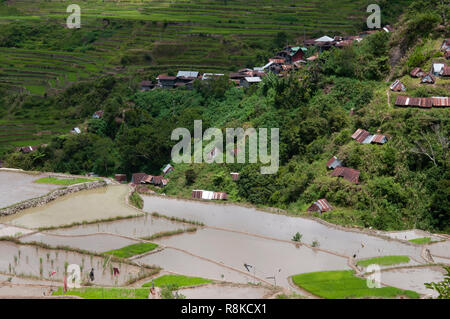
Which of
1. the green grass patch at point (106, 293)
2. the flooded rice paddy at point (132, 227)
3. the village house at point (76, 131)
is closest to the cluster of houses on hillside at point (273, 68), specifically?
the village house at point (76, 131)

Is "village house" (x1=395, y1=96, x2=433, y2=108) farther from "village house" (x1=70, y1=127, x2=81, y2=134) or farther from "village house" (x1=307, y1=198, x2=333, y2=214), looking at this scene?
"village house" (x1=70, y1=127, x2=81, y2=134)

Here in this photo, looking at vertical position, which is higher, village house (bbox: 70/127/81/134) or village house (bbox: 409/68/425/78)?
village house (bbox: 409/68/425/78)

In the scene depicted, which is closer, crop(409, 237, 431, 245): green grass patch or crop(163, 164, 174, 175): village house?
crop(409, 237, 431, 245): green grass patch

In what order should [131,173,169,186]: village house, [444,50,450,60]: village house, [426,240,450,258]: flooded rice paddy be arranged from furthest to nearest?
[131,173,169,186]: village house
[444,50,450,60]: village house
[426,240,450,258]: flooded rice paddy

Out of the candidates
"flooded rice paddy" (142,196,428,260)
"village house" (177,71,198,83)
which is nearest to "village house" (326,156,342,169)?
"flooded rice paddy" (142,196,428,260)

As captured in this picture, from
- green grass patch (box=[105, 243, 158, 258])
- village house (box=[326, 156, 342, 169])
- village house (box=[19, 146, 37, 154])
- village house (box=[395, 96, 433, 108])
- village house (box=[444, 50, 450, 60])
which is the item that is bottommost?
green grass patch (box=[105, 243, 158, 258])

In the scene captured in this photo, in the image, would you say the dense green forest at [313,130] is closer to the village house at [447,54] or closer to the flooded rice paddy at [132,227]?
the village house at [447,54]

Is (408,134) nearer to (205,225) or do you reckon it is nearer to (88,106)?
(205,225)
